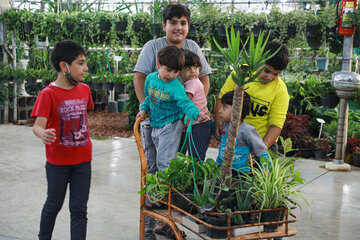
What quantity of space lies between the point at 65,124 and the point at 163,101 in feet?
1.93

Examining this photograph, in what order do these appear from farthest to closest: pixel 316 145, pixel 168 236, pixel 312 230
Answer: pixel 316 145 < pixel 312 230 < pixel 168 236

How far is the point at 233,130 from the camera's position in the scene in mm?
2016

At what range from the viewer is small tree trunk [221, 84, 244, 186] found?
1.97 meters

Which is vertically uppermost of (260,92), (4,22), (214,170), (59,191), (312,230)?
(4,22)

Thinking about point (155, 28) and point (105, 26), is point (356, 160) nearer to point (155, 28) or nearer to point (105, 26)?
point (155, 28)

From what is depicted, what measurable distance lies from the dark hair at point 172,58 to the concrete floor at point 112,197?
973mm

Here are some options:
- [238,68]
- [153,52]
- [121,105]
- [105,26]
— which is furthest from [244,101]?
[121,105]

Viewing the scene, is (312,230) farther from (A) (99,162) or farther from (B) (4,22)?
(B) (4,22)

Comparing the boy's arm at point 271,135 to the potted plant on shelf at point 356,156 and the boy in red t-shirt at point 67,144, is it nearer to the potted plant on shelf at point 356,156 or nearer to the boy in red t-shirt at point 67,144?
the boy in red t-shirt at point 67,144

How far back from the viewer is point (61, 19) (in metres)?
7.57

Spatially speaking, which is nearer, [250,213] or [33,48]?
[250,213]

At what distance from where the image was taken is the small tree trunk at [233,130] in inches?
77.7

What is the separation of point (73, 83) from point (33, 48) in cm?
607

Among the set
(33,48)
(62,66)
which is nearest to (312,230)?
(62,66)
